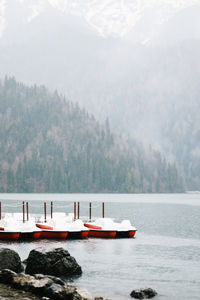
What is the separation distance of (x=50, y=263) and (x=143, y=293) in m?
9.17

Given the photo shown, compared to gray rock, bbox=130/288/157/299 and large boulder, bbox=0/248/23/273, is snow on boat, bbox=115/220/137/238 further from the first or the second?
gray rock, bbox=130/288/157/299

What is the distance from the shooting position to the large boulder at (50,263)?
37.7m

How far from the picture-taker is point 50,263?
125 ft

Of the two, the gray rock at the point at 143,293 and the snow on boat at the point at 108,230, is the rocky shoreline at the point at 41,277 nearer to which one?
the gray rock at the point at 143,293

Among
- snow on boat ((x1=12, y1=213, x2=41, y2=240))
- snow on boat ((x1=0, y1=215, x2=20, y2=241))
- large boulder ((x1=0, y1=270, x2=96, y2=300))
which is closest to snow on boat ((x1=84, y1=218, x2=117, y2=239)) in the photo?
snow on boat ((x1=12, y1=213, x2=41, y2=240))

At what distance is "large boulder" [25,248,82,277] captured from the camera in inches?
1485

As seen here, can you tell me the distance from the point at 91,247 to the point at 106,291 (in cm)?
2396

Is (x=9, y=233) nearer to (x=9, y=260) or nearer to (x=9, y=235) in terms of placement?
(x=9, y=235)

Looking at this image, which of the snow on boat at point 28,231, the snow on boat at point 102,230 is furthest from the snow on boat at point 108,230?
the snow on boat at point 28,231

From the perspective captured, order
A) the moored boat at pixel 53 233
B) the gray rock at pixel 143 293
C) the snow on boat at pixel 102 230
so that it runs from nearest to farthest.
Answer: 1. the gray rock at pixel 143 293
2. the moored boat at pixel 53 233
3. the snow on boat at pixel 102 230

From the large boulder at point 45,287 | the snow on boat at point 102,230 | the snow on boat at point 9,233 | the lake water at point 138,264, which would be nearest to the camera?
the large boulder at point 45,287

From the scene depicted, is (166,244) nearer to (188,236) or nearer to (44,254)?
(188,236)

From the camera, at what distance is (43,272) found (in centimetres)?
3753

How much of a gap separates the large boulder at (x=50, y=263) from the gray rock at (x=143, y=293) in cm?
786
